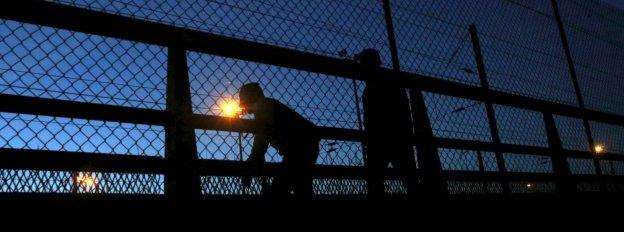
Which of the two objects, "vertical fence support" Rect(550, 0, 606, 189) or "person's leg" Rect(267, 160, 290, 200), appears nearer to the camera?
"person's leg" Rect(267, 160, 290, 200)

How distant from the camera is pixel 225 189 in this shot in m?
3.37

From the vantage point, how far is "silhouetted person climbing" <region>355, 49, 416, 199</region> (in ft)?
8.89

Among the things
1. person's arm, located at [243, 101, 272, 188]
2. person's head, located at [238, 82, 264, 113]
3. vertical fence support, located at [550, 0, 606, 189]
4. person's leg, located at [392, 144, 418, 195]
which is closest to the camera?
person's arm, located at [243, 101, 272, 188]

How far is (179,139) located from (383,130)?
6.04ft

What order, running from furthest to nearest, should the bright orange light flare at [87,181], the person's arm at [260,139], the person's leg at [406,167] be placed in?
the person's leg at [406,167]
the person's arm at [260,139]
the bright orange light flare at [87,181]

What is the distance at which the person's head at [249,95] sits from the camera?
3232 millimetres

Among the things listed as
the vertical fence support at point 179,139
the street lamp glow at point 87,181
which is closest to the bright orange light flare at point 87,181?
the street lamp glow at point 87,181

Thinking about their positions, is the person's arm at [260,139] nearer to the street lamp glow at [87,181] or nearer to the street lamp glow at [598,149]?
the street lamp glow at [87,181]

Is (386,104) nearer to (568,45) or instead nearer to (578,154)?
(578,154)

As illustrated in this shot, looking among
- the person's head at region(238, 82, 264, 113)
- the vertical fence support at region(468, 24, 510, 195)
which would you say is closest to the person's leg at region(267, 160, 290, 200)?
the person's head at region(238, 82, 264, 113)

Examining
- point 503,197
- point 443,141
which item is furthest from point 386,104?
point 503,197

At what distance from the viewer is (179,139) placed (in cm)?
196

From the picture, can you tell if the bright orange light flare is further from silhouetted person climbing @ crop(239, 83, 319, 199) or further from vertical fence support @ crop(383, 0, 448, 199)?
vertical fence support @ crop(383, 0, 448, 199)

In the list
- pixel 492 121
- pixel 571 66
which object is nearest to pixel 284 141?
pixel 492 121
